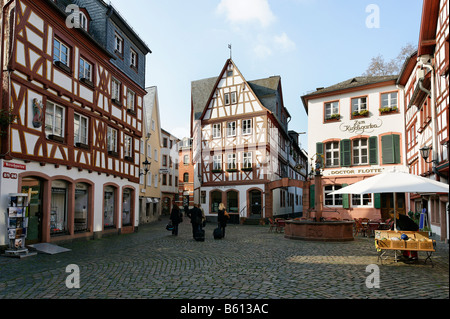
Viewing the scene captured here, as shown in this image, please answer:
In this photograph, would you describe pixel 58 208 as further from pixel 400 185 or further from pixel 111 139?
pixel 400 185

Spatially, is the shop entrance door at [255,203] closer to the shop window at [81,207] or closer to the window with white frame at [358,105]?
the window with white frame at [358,105]

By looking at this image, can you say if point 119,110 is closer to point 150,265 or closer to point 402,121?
point 150,265

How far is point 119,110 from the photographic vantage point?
59.6 ft

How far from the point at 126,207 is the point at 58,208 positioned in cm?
581

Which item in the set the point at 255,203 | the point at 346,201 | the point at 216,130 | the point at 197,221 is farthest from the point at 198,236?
the point at 216,130

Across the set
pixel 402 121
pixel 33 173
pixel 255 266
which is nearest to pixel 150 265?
pixel 255 266

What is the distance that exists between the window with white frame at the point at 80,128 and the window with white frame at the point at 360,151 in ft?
54.7

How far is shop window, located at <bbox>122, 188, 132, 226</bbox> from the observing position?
62.0 ft

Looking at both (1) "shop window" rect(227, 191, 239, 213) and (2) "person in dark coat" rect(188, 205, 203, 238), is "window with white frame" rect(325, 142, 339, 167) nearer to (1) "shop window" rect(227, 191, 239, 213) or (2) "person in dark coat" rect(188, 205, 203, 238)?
(1) "shop window" rect(227, 191, 239, 213)

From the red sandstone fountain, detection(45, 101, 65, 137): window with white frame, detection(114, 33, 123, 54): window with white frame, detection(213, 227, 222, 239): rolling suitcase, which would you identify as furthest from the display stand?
detection(114, 33, 123, 54): window with white frame

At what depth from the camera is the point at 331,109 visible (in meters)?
24.7

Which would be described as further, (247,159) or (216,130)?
(216,130)
